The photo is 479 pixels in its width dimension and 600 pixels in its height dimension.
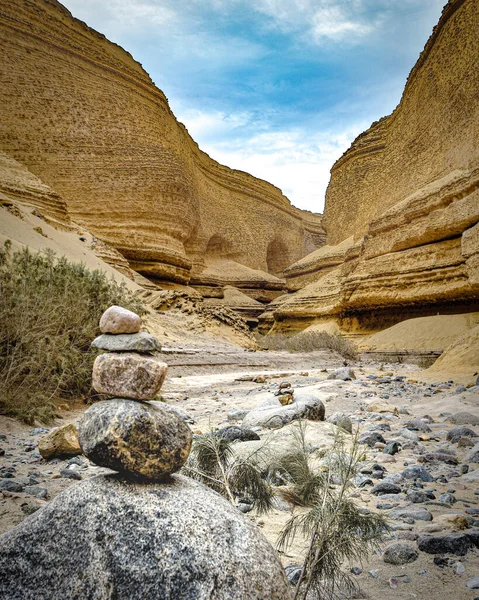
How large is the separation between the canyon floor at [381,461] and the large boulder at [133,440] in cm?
68

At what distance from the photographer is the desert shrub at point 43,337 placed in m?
3.99

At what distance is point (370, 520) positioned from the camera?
1669 millimetres

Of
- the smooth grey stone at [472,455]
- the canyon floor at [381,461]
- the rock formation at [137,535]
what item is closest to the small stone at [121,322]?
the rock formation at [137,535]

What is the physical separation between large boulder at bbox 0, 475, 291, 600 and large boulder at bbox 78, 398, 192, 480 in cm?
11

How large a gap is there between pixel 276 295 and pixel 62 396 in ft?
88.2

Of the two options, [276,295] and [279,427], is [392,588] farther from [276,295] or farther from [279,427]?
[276,295]

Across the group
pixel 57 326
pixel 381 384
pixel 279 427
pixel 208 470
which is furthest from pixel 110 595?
pixel 381 384

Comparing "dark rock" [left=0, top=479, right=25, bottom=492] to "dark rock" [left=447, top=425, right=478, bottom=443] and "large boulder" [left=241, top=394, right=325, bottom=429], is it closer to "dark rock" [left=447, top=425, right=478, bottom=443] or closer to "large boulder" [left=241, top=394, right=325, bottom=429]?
"large boulder" [left=241, top=394, right=325, bottom=429]

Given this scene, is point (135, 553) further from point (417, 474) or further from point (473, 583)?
point (417, 474)

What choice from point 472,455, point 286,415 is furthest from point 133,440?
point 286,415

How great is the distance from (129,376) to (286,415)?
267 centimetres

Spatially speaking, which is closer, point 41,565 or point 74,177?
point 41,565

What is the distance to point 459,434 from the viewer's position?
10.5ft

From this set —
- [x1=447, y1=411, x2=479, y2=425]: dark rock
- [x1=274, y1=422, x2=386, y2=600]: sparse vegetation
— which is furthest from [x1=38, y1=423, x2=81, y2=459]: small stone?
[x1=447, y1=411, x2=479, y2=425]: dark rock
